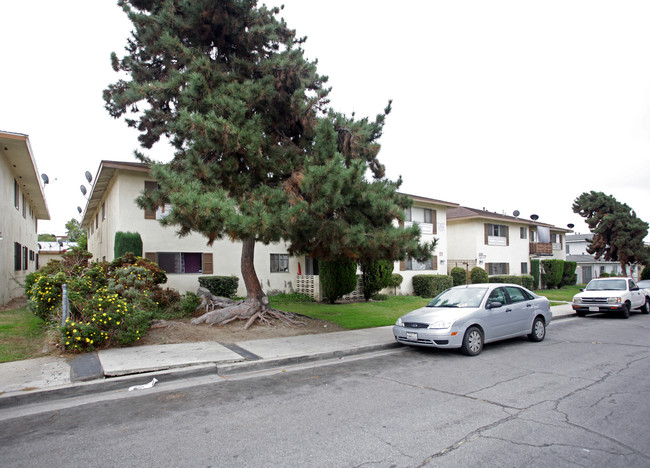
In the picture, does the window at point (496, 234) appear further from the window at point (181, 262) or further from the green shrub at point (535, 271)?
the window at point (181, 262)

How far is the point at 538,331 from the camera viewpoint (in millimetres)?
10250

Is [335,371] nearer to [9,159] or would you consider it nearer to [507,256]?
[9,159]

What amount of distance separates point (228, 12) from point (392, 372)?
966 centimetres

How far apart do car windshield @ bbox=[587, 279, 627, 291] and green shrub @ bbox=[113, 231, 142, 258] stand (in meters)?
17.3

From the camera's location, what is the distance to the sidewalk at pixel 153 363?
6059 mm

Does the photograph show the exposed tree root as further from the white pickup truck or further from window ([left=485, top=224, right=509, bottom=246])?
window ([left=485, top=224, right=509, bottom=246])

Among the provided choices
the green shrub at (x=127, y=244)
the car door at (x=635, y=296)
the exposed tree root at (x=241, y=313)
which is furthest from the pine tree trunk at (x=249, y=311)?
the car door at (x=635, y=296)

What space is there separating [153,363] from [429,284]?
726 inches

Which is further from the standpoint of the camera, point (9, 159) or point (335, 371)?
point (9, 159)

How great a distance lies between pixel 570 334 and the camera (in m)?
11.6

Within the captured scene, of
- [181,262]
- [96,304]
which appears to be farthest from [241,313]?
[181,262]

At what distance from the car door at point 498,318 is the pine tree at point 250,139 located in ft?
6.17

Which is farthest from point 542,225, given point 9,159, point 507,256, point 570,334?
point 9,159

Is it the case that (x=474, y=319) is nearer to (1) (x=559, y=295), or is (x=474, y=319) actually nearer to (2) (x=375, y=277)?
(2) (x=375, y=277)
